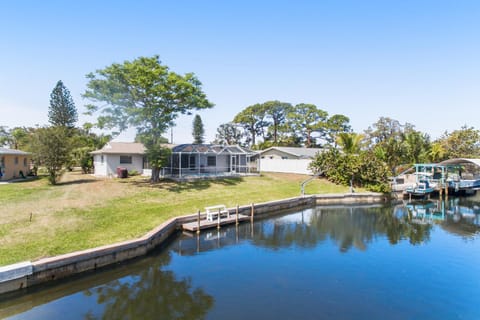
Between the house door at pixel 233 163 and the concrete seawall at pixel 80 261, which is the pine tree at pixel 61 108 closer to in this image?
the house door at pixel 233 163

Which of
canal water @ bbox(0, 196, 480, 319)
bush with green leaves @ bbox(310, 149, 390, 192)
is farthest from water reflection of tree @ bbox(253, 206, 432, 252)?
bush with green leaves @ bbox(310, 149, 390, 192)

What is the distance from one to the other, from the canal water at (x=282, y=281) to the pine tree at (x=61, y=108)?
4294cm

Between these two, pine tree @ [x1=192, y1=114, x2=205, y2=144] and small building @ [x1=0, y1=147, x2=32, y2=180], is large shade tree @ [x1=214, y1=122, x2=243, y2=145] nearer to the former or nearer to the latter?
pine tree @ [x1=192, y1=114, x2=205, y2=144]

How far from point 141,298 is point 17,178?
23830 millimetres

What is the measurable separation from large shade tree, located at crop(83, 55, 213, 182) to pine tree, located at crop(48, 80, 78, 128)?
29741mm

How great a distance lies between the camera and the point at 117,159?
86.1 ft

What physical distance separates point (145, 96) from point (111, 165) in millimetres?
8137

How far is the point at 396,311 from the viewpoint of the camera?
728 centimetres

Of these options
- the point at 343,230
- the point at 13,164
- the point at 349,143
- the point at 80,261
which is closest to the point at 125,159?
the point at 13,164

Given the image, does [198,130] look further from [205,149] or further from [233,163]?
[205,149]

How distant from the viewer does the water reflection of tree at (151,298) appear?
713cm

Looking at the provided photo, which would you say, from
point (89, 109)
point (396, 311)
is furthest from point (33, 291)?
point (89, 109)

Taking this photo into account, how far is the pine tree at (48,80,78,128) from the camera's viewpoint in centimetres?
4584

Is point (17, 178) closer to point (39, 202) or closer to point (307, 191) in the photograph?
point (39, 202)
